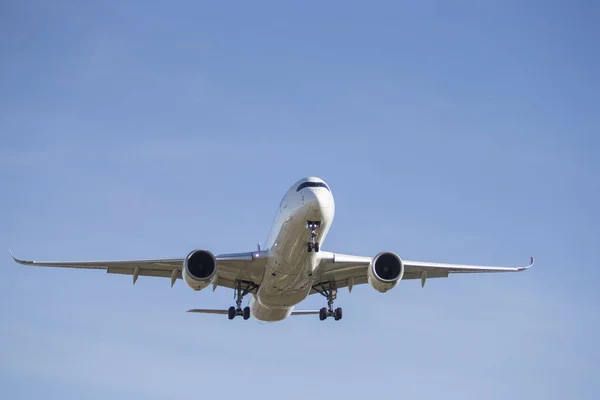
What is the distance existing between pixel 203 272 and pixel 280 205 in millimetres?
4188

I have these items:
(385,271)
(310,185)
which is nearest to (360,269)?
(385,271)

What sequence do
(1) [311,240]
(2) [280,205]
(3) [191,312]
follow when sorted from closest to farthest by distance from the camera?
(1) [311,240], (2) [280,205], (3) [191,312]

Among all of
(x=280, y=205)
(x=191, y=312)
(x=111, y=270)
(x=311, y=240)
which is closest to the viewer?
(x=311, y=240)

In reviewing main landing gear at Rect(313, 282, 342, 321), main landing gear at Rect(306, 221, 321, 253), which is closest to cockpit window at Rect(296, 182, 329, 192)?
main landing gear at Rect(306, 221, 321, 253)

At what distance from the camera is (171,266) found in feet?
131

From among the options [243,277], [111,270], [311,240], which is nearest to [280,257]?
[311,240]

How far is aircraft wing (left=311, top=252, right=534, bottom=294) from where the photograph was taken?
39281 millimetres

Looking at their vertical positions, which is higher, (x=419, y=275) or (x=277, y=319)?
(x=419, y=275)

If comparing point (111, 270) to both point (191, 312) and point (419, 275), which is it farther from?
point (419, 275)

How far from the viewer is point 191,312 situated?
44.5 meters

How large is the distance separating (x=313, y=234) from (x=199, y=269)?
5145mm

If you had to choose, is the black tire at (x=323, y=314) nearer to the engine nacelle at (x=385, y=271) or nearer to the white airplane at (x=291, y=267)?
the white airplane at (x=291, y=267)

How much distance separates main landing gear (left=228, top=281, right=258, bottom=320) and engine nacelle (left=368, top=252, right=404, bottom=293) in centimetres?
610

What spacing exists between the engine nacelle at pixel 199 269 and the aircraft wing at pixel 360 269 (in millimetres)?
4742
